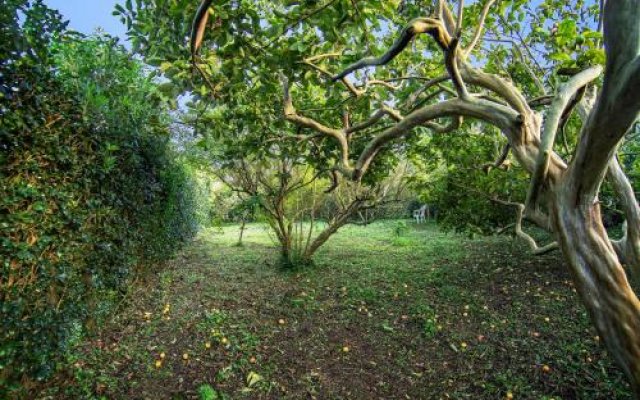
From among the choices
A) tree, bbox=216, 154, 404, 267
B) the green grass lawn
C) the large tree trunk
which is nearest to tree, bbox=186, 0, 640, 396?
the large tree trunk

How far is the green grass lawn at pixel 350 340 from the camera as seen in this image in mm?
3131

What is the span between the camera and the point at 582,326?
402 centimetres

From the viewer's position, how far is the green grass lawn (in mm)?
3131

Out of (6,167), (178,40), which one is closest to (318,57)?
(178,40)

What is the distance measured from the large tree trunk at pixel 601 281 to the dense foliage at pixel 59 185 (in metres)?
3.14

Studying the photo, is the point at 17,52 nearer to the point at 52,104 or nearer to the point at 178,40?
the point at 52,104

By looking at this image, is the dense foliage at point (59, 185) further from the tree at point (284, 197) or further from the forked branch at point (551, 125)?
the forked branch at point (551, 125)

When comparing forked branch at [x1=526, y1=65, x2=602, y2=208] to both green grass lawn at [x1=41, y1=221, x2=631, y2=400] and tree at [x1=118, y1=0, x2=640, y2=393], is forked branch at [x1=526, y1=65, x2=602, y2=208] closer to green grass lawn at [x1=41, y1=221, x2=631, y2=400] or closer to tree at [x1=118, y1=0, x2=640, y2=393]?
tree at [x1=118, y1=0, x2=640, y2=393]

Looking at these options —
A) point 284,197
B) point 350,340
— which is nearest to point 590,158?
point 350,340

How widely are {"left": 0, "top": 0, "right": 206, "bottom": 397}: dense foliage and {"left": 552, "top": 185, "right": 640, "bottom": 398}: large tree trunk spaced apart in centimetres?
314

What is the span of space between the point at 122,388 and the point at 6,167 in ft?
Result: 6.81

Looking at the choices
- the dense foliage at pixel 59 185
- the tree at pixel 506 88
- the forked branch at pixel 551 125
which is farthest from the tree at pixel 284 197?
the forked branch at pixel 551 125

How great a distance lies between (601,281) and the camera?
5.83 ft

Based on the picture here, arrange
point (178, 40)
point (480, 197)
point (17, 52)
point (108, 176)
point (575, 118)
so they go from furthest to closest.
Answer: point (480, 197)
point (575, 118)
point (108, 176)
point (178, 40)
point (17, 52)
